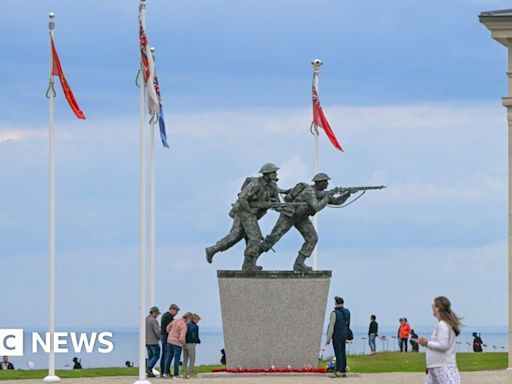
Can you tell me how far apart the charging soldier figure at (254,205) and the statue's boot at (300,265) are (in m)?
0.89

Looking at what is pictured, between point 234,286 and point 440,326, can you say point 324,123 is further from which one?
point 440,326

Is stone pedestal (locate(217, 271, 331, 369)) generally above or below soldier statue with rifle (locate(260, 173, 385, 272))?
below

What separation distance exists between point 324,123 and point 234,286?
27.8ft

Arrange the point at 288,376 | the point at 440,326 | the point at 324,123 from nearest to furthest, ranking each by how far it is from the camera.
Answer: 1. the point at 440,326
2. the point at 288,376
3. the point at 324,123

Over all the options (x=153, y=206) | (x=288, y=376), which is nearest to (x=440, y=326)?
(x=288, y=376)

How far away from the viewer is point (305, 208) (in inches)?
1572

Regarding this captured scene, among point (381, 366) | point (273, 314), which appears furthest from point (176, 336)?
point (381, 366)

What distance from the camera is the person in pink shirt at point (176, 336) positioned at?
125 ft

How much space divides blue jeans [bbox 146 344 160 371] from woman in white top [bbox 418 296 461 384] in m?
17.1

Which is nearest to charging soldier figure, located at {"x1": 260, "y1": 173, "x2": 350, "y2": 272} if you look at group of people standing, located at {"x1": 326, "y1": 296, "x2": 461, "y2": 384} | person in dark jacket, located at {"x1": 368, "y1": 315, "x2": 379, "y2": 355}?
person in dark jacket, located at {"x1": 368, "y1": 315, "x2": 379, "y2": 355}

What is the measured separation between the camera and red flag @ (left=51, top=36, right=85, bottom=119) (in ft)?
129

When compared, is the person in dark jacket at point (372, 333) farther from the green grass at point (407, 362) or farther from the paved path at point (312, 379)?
the paved path at point (312, 379)

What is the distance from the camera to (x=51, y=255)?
38969 millimetres

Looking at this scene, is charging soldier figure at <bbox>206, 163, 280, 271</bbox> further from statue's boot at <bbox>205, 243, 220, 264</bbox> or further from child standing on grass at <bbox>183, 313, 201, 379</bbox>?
child standing on grass at <bbox>183, 313, 201, 379</bbox>
